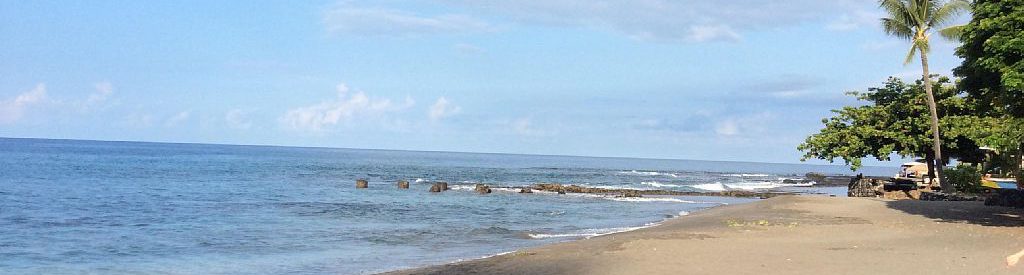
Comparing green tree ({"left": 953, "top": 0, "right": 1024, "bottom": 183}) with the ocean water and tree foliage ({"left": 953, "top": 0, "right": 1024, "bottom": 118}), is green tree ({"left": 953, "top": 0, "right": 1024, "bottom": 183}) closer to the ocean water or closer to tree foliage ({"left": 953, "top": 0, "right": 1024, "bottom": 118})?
tree foliage ({"left": 953, "top": 0, "right": 1024, "bottom": 118})

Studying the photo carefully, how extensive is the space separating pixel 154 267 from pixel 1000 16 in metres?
18.9

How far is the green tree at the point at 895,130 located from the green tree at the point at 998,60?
13735mm

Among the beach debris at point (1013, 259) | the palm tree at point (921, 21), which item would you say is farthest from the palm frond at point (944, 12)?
the beach debris at point (1013, 259)

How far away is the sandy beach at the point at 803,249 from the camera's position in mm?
12305

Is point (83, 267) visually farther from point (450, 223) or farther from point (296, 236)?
point (450, 223)

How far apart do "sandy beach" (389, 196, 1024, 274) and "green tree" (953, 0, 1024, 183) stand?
2.38 metres

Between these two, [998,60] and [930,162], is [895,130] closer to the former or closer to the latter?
[930,162]

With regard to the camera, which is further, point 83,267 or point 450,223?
point 450,223

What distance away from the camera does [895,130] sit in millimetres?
33656

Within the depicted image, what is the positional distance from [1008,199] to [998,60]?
11379 millimetres

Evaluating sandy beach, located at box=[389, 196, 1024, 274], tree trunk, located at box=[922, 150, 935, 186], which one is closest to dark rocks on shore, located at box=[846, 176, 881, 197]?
tree trunk, located at box=[922, 150, 935, 186]

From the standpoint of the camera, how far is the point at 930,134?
32.5 meters

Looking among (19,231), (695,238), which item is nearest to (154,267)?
(19,231)

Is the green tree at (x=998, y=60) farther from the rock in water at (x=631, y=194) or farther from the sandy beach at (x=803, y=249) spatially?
the rock in water at (x=631, y=194)
